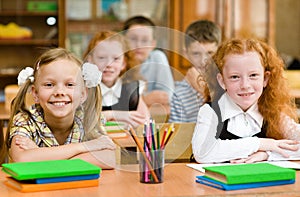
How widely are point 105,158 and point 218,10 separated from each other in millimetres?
4822

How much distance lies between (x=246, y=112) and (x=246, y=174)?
634mm

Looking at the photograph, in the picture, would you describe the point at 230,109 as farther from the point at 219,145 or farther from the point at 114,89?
the point at 114,89

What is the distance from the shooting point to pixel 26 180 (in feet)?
5.98

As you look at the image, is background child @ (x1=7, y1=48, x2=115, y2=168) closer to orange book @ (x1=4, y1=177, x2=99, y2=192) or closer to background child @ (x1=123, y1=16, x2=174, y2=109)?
orange book @ (x1=4, y1=177, x2=99, y2=192)

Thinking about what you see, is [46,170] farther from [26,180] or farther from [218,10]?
[218,10]


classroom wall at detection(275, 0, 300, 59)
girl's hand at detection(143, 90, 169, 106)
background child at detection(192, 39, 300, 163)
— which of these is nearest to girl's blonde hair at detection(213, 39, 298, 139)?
background child at detection(192, 39, 300, 163)

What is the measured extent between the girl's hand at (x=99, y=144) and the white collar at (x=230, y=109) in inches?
16.9

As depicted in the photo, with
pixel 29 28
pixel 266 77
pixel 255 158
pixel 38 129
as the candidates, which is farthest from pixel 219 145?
pixel 29 28

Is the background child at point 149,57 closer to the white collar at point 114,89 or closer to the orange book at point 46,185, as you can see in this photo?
the white collar at point 114,89

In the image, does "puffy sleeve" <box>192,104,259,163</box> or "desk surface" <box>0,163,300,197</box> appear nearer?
"desk surface" <box>0,163,300,197</box>

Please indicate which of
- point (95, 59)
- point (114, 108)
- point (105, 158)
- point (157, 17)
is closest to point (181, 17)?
point (157, 17)

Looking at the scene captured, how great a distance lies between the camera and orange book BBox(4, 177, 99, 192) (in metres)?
1.77

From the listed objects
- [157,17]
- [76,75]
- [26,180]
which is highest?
[157,17]

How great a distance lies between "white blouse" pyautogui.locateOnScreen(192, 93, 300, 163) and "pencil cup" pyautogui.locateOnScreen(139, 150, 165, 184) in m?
0.40
